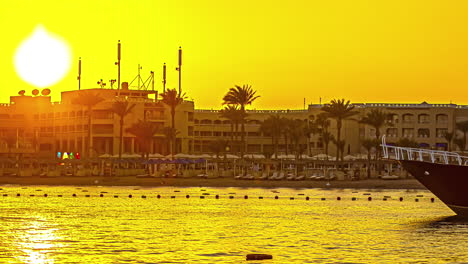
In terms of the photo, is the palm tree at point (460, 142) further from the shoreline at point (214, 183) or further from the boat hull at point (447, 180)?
the boat hull at point (447, 180)

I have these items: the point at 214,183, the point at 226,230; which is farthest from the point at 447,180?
the point at 214,183

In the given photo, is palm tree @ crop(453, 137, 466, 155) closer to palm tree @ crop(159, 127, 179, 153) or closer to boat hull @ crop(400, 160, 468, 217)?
palm tree @ crop(159, 127, 179, 153)

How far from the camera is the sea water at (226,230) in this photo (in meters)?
49.6

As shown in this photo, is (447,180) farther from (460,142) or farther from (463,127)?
(463,127)

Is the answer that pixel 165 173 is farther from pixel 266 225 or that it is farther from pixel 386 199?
pixel 266 225

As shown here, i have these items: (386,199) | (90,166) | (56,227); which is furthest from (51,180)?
(56,227)

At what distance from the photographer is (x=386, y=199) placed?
10706 cm

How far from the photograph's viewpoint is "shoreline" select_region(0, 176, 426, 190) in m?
139

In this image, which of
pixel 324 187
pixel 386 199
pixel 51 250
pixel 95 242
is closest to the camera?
pixel 51 250

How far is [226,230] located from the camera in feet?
215

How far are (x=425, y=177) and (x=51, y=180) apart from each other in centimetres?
9476

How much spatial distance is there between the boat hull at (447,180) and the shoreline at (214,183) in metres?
67.3

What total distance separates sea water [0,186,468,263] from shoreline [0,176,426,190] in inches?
1336

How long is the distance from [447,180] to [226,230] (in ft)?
52.8
